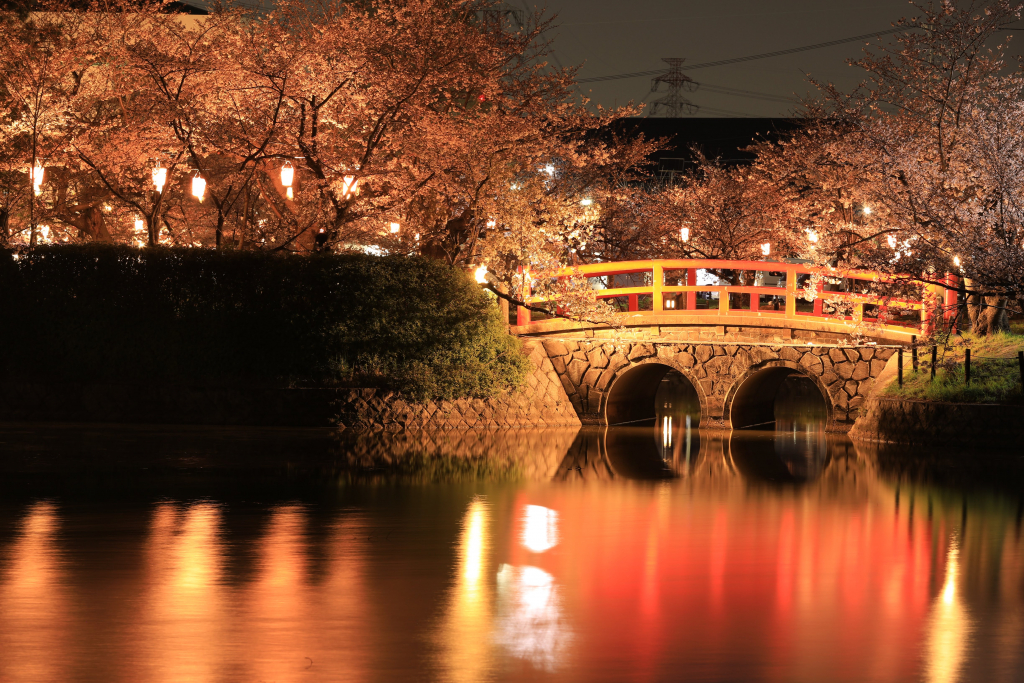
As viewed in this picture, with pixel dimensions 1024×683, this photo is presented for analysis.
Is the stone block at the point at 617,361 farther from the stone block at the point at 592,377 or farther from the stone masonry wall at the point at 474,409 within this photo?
the stone masonry wall at the point at 474,409

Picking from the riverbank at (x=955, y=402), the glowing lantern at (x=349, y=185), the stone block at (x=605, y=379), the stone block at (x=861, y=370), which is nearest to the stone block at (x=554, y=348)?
the stone block at (x=605, y=379)

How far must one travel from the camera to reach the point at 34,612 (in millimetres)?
5574

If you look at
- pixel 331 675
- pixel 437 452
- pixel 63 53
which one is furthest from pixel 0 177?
pixel 331 675

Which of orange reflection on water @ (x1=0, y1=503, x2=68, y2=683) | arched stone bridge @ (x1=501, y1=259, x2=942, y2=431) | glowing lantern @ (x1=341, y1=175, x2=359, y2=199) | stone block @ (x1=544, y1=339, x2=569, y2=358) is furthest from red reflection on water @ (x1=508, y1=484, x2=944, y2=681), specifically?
stone block @ (x1=544, y1=339, x2=569, y2=358)

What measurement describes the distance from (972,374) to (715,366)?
15.3 ft

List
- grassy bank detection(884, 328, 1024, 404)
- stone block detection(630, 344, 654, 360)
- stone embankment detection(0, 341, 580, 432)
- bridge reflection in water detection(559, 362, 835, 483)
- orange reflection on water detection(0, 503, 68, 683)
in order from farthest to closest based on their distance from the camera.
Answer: stone block detection(630, 344, 654, 360)
stone embankment detection(0, 341, 580, 432)
grassy bank detection(884, 328, 1024, 404)
bridge reflection in water detection(559, 362, 835, 483)
orange reflection on water detection(0, 503, 68, 683)

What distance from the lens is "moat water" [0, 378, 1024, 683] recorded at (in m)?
5.02

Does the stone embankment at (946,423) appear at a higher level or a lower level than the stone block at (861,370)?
lower

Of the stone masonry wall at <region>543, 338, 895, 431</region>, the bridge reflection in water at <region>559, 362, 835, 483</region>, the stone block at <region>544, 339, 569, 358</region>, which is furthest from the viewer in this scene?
the stone block at <region>544, 339, 569, 358</region>

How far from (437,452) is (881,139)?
10348 millimetres

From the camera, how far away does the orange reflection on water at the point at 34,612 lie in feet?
15.6

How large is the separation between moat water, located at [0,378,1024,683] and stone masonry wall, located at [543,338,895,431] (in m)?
5.46

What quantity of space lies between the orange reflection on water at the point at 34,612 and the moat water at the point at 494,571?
0.02 meters

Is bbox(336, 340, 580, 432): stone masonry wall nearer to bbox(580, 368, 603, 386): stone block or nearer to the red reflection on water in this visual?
bbox(580, 368, 603, 386): stone block
